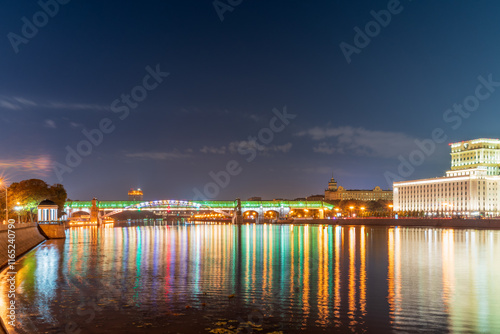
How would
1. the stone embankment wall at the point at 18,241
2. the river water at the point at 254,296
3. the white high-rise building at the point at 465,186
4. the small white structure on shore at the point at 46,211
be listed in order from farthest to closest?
1. the white high-rise building at the point at 465,186
2. the small white structure on shore at the point at 46,211
3. the stone embankment wall at the point at 18,241
4. the river water at the point at 254,296

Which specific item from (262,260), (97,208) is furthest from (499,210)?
(262,260)

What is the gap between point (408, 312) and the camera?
65.3 feet

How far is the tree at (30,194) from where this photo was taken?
3128 inches

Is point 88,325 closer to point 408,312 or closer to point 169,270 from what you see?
point 408,312

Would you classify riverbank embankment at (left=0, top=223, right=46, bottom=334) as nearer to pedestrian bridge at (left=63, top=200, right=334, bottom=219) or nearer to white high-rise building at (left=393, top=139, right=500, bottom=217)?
pedestrian bridge at (left=63, top=200, right=334, bottom=219)

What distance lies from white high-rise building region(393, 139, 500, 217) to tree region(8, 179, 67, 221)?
4654 inches

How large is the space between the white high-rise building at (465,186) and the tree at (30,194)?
118m

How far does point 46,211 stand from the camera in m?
70.4

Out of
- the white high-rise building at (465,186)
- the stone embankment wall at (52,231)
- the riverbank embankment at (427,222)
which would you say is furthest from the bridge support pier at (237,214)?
the stone embankment wall at (52,231)

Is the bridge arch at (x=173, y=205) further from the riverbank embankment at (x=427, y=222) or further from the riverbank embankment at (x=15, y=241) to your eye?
the riverbank embankment at (x=15, y=241)

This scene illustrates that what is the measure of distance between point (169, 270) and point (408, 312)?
17.6 meters

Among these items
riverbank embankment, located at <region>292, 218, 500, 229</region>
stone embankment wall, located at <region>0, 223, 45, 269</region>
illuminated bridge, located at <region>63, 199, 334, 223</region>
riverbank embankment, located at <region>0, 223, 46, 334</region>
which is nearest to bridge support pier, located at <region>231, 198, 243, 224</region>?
illuminated bridge, located at <region>63, 199, 334, 223</region>

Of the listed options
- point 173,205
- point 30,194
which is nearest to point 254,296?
point 30,194

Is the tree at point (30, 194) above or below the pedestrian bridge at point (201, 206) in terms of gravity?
above
